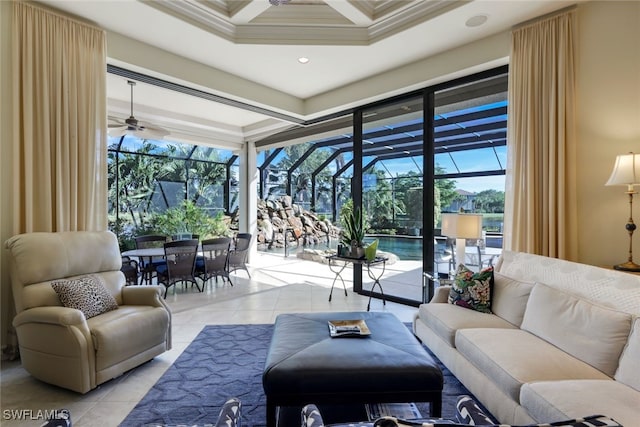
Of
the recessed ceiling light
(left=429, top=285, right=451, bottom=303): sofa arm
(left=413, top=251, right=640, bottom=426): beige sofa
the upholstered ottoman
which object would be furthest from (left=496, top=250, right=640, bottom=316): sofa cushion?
the recessed ceiling light

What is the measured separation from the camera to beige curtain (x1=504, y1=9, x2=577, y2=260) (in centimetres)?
297

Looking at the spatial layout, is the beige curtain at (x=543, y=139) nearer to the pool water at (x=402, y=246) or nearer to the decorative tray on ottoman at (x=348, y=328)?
the pool water at (x=402, y=246)

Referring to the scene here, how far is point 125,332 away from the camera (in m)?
2.45

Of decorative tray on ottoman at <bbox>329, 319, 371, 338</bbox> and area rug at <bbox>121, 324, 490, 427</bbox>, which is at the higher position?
decorative tray on ottoman at <bbox>329, 319, 371, 338</bbox>

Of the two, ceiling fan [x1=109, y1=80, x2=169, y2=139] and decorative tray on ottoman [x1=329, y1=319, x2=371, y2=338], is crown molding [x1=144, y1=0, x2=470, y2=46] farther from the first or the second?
decorative tray on ottoman [x1=329, y1=319, x2=371, y2=338]

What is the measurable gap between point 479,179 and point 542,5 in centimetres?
189

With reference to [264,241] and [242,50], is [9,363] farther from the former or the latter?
[264,241]

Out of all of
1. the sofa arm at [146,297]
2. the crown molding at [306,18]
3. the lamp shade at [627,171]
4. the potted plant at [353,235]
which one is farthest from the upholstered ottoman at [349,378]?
the crown molding at [306,18]

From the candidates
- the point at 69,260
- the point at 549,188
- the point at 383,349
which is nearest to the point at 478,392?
the point at 383,349

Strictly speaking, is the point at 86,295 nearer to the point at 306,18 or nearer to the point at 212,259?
the point at 212,259

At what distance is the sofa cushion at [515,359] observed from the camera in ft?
5.69

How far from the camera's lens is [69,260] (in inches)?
109

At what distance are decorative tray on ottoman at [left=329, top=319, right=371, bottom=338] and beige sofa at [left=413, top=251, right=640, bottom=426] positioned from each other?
72 centimetres

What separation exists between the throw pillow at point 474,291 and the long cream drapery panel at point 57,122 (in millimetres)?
3744
